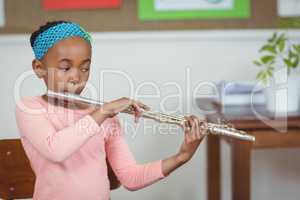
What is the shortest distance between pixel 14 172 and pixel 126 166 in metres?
0.28

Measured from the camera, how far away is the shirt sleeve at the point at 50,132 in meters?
0.74

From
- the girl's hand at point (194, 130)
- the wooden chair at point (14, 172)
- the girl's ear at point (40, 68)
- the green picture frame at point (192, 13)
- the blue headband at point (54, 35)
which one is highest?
the green picture frame at point (192, 13)

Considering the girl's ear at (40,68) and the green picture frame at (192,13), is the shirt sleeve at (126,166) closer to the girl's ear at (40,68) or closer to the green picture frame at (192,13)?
the girl's ear at (40,68)

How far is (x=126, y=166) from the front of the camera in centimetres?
94

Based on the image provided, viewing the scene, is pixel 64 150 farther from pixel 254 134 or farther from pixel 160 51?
pixel 160 51

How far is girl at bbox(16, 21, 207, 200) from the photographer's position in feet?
2.49

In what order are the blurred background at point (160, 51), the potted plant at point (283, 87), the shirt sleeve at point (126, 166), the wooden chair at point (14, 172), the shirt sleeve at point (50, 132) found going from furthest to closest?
the blurred background at point (160, 51) < the potted plant at point (283, 87) < the wooden chair at point (14, 172) < the shirt sleeve at point (126, 166) < the shirt sleeve at point (50, 132)

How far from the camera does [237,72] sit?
1.55 m

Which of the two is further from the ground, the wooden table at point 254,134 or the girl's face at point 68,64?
the girl's face at point 68,64

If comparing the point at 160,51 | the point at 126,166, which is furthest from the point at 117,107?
the point at 160,51

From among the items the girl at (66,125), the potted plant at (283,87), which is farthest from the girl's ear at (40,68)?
the potted plant at (283,87)

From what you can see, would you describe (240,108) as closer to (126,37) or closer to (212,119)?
(212,119)

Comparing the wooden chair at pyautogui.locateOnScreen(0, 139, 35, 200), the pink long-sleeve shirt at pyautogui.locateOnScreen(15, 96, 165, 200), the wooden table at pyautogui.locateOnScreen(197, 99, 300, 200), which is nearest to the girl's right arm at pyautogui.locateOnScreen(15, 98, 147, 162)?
the pink long-sleeve shirt at pyautogui.locateOnScreen(15, 96, 165, 200)

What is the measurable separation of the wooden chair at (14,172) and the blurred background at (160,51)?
411mm
